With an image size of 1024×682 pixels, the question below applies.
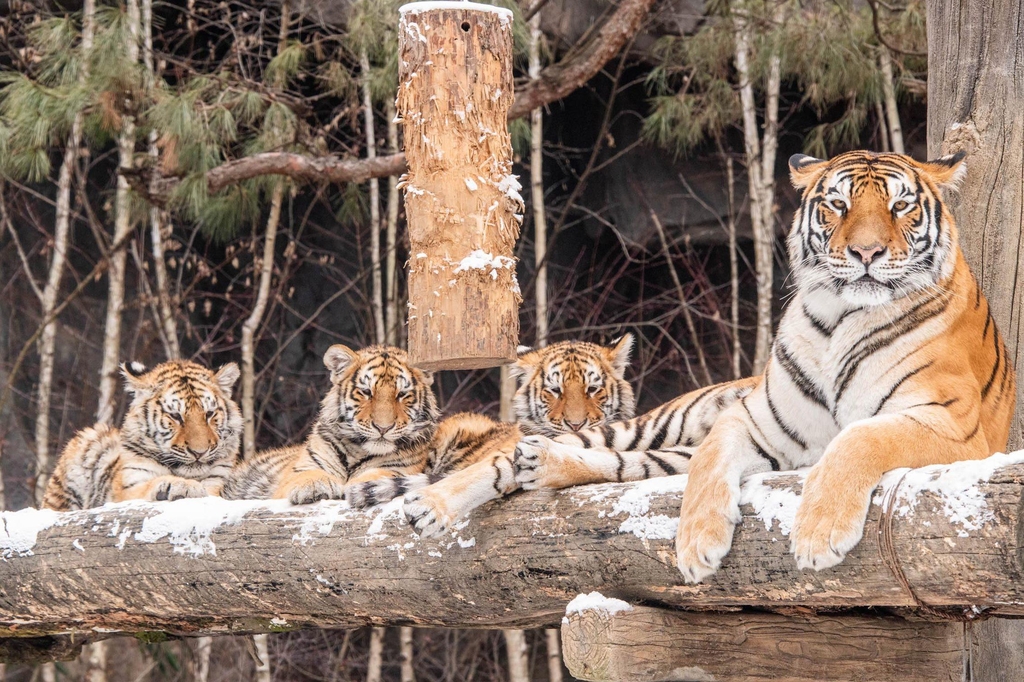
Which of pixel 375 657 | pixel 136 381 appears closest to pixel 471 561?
pixel 136 381

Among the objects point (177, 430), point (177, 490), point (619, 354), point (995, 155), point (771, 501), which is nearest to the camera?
point (771, 501)

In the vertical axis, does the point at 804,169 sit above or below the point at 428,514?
above

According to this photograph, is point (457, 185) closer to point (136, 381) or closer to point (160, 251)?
point (136, 381)

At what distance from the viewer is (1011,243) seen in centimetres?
357

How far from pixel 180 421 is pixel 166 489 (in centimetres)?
46

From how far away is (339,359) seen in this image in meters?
4.34

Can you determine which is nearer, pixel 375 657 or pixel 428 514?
pixel 428 514

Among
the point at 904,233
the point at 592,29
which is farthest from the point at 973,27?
the point at 592,29

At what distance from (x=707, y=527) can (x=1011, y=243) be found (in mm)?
1706

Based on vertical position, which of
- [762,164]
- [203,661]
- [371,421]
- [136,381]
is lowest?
[203,661]

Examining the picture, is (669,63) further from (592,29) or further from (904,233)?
(904,233)

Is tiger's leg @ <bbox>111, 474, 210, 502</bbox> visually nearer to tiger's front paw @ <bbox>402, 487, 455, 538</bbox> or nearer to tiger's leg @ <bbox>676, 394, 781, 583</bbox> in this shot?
tiger's front paw @ <bbox>402, 487, 455, 538</bbox>

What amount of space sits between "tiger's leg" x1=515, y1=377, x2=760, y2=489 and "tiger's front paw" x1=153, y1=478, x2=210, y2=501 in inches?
53.3

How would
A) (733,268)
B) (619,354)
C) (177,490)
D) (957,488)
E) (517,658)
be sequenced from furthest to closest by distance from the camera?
(733,268)
(517,658)
(619,354)
(177,490)
(957,488)
